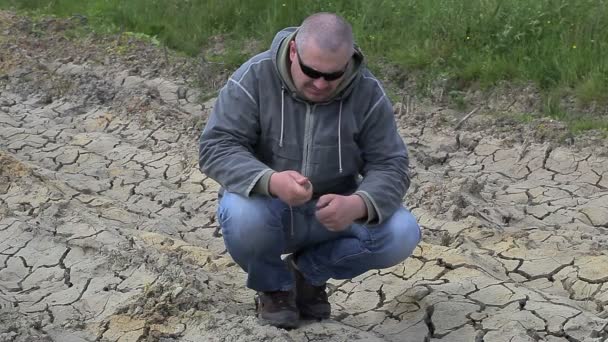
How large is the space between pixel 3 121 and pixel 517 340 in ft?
14.0

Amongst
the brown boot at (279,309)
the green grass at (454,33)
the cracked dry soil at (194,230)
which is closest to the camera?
the brown boot at (279,309)

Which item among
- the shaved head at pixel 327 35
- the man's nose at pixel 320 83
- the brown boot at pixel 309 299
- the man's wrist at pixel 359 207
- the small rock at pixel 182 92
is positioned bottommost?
the small rock at pixel 182 92

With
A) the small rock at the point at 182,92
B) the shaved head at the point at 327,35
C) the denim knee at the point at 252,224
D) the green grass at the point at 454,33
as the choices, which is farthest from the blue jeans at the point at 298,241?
the small rock at the point at 182,92

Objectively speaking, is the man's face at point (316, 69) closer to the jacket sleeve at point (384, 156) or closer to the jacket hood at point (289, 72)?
the jacket hood at point (289, 72)

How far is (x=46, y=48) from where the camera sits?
7801mm

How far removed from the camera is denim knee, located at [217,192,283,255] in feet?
10.8

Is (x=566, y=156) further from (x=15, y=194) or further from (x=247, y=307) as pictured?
(x=15, y=194)

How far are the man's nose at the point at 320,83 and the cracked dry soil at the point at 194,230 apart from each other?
2.80 ft

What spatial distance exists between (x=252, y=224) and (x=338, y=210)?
0.34 metres

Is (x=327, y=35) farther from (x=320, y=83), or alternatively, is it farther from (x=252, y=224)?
(x=252, y=224)

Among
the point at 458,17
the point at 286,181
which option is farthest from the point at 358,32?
the point at 286,181

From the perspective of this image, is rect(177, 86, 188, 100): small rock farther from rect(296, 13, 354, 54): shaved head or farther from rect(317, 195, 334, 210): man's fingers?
rect(317, 195, 334, 210): man's fingers

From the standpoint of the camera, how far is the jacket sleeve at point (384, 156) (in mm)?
3283

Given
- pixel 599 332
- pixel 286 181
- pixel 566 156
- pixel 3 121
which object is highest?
pixel 286 181
